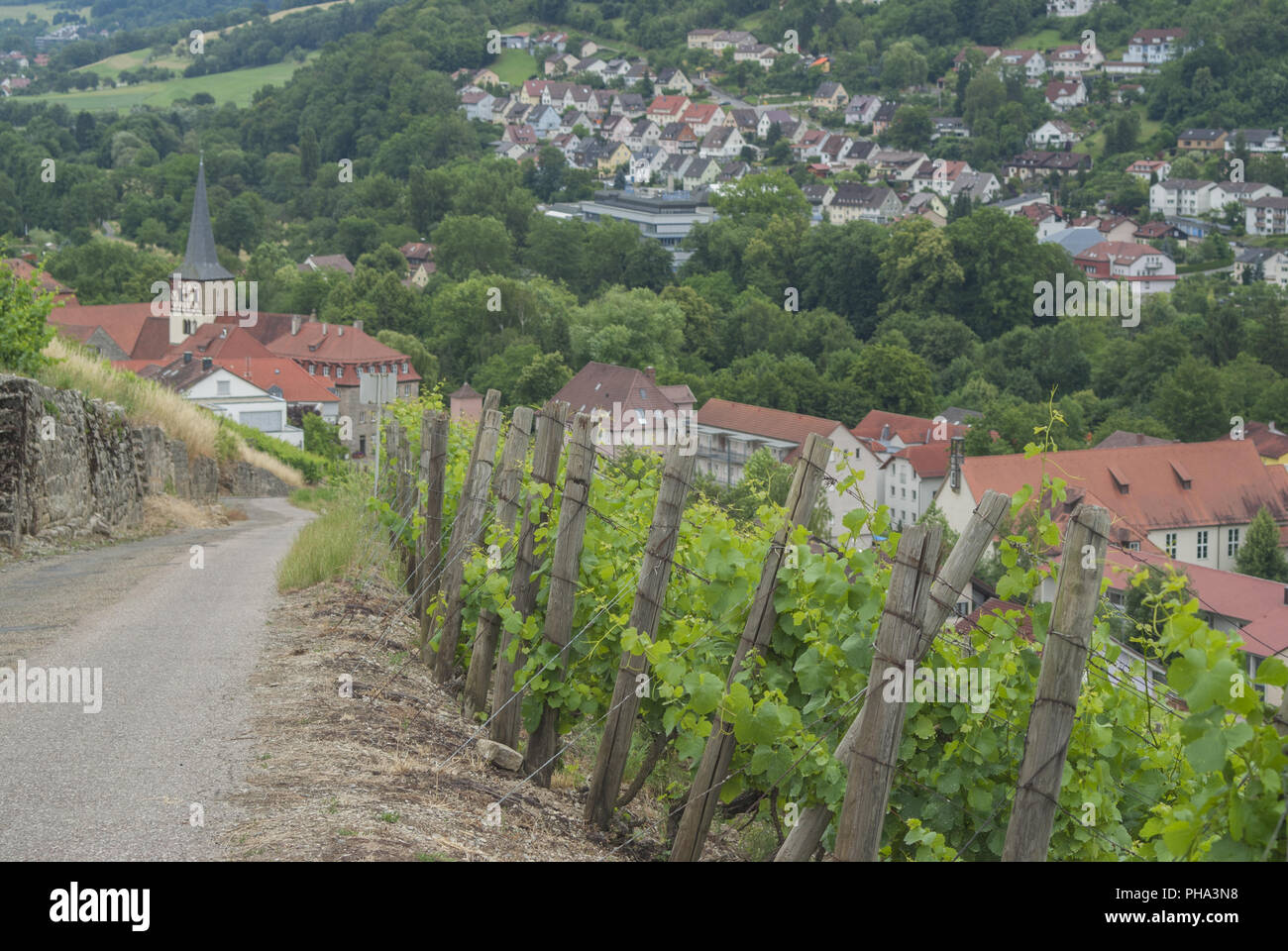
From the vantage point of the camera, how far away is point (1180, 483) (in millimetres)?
68188

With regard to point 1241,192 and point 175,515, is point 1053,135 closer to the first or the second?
point 1241,192

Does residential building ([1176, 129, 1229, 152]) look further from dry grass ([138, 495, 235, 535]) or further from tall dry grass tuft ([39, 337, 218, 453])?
dry grass ([138, 495, 235, 535])

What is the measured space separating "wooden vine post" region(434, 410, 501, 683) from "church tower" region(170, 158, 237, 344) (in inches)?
3219

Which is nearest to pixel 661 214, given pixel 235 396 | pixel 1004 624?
pixel 235 396

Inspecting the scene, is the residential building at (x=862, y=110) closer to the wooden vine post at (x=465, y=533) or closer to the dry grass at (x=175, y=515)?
the dry grass at (x=175, y=515)

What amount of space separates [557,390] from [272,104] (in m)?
102

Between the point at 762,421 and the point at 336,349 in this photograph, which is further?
the point at 762,421

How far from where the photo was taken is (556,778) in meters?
7.39

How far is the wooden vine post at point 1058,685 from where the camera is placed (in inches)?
161

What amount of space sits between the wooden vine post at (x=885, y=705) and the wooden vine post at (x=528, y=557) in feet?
Answer: 8.90

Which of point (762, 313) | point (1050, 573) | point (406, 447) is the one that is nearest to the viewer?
point (1050, 573)

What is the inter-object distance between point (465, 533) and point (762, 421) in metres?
69.6
